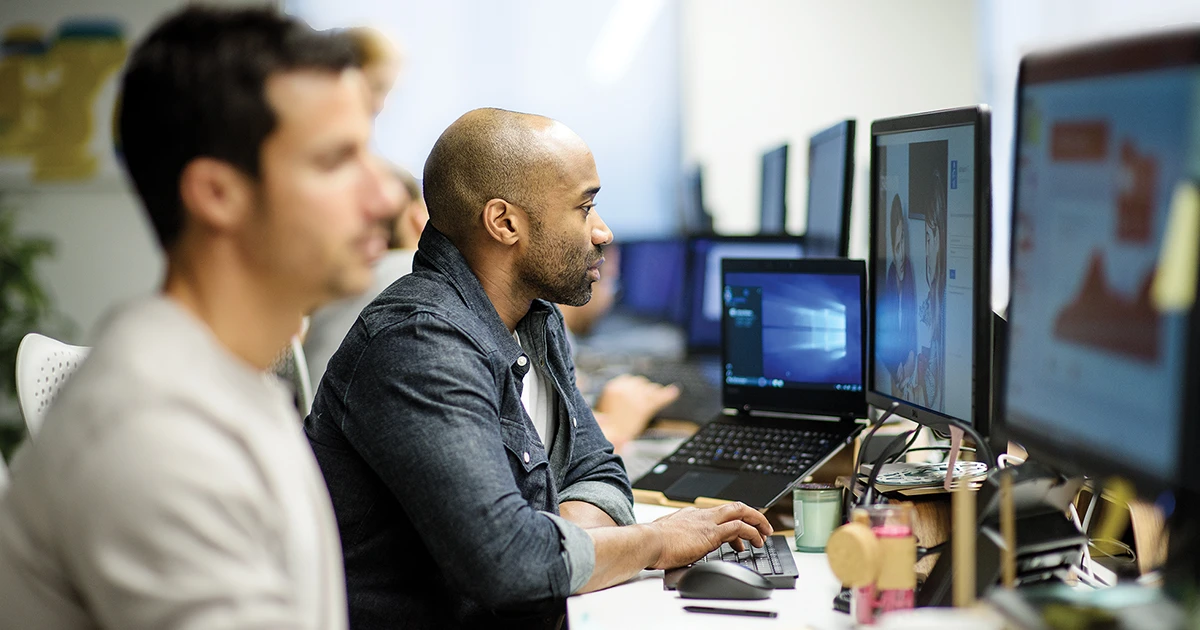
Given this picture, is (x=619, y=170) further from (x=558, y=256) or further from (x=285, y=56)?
(x=285, y=56)

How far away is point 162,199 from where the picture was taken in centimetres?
95

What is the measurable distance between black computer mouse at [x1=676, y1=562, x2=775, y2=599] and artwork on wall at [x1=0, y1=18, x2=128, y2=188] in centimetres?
427

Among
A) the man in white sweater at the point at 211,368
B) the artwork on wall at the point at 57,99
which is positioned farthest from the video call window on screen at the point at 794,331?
the artwork on wall at the point at 57,99

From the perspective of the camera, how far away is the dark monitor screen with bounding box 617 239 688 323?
3.91 m

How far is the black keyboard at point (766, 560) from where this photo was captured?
1364mm

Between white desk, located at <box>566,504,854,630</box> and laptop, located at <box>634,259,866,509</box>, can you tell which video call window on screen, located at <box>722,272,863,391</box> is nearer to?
laptop, located at <box>634,259,866,509</box>

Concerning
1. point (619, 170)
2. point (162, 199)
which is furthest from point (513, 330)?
point (619, 170)

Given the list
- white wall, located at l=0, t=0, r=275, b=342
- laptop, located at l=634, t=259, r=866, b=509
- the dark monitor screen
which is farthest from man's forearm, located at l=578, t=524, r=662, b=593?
white wall, located at l=0, t=0, r=275, b=342

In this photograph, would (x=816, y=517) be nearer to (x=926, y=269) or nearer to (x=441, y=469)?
(x=926, y=269)

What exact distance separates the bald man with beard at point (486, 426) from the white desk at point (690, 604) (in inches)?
1.2

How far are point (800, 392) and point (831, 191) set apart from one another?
479mm

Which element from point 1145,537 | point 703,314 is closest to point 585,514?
point 1145,537

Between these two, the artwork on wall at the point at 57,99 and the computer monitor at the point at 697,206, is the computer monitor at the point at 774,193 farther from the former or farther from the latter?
the artwork on wall at the point at 57,99

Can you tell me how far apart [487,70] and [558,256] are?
339 centimetres
